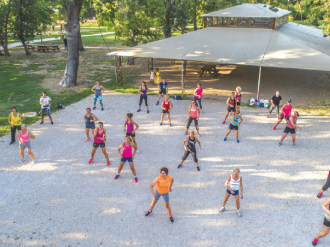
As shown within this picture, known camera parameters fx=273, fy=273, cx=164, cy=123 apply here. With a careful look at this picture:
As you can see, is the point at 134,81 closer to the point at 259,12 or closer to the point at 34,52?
the point at 259,12

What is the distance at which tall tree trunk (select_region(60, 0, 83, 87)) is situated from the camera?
17.4m

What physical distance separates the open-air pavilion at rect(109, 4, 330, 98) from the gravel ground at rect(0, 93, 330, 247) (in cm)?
416

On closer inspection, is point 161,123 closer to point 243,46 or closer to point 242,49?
point 242,49

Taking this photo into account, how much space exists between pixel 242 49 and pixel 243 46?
1.44 ft

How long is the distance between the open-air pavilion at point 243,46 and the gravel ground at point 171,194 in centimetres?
416

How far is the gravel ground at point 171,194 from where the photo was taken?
6258 mm

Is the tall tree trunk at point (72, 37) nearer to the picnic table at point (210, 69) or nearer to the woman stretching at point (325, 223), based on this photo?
the picnic table at point (210, 69)

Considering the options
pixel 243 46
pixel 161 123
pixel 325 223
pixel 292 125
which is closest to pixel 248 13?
pixel 243 46

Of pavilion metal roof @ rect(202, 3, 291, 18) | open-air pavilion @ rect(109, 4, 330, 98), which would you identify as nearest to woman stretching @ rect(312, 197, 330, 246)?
open-air pavilion @ rect(109, 4, 330, 98)

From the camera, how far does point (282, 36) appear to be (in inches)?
681

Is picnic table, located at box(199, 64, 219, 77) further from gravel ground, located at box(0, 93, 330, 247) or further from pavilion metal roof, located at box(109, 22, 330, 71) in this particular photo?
gravel ground, located at box(0, 93, 330, 247)

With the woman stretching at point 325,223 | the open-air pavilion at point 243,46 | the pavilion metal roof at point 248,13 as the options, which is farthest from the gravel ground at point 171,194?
the pavilion metal roof at point 248,13

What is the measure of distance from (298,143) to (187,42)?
1022cm

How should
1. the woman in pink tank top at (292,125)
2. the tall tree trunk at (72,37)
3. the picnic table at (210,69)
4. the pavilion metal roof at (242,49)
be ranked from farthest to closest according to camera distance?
1. the picnic table at (210,69)
2. the tall tree trunk at (72,37)
3. the pavilion metal roof at (242,49)
4. the woman in pink tank top at (292,125)
